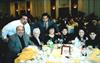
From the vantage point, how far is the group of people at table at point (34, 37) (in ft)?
21.2

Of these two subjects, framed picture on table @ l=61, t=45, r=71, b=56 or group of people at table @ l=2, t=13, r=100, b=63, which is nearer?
framed picture on table @ l=61, t=45, r=71, b=56

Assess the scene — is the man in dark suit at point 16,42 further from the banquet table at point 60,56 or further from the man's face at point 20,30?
the banquet table at point 60,56

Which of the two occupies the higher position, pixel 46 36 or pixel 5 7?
pixel 46 36

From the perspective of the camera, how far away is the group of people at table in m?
→ 6.45

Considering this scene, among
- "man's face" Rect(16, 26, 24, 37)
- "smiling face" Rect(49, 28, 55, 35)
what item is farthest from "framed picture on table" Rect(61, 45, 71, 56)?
"smiling face" Rect(49, 28, 55, 35)

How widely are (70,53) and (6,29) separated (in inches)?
91.2

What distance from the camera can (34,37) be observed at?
7473 millimetres

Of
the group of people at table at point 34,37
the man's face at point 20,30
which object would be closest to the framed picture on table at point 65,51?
the group of people at table at point 34,37

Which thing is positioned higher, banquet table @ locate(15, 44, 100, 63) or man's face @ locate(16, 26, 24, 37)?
man's face @ locate(16, 26, 24, 37)

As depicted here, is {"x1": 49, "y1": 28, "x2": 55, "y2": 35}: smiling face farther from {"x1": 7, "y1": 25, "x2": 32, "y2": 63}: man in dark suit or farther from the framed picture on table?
the framed picture on table

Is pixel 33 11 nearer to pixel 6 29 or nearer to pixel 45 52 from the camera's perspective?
pixel 6 29

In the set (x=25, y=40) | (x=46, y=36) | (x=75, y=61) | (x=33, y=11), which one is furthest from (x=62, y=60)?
(x=33, y=11)

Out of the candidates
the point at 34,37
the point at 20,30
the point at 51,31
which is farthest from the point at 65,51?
the point at 51,31

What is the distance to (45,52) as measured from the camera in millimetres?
5895
